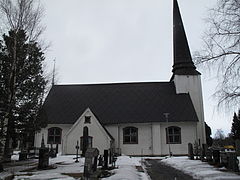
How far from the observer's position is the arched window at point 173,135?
88.0 ft

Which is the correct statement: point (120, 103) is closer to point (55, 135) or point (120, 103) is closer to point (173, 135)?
point (173, 135)

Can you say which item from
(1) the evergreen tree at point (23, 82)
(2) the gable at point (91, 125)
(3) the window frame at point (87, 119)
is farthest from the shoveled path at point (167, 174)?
(3) the window frame at point (87, 119)

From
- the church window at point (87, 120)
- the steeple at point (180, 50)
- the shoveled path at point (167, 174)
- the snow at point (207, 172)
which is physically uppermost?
the steeple at point (180, 50)

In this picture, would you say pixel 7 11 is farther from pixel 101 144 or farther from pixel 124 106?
pixel 124 106

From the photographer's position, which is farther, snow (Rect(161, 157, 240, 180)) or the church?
the church

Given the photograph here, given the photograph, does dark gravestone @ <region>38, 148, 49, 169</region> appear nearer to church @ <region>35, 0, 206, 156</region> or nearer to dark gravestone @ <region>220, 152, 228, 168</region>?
church @ <region>35, 0, 206, 156</region>

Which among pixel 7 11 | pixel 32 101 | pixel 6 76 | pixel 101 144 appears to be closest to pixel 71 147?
pixel 101 144

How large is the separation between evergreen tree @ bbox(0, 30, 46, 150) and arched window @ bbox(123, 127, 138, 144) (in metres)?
11.9

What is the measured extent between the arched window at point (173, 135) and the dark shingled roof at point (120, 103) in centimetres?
116

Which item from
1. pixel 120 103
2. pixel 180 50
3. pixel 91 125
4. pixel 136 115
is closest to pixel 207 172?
pixel 91 125

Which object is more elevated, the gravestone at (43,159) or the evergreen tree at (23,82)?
the evergreen tree at (23,82)

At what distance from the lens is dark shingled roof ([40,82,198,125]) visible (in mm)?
27766

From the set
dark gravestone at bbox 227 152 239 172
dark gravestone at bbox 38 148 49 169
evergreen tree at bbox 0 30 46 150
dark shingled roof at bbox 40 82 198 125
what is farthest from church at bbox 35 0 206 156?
dark gravestone at bbox 227 152 239 172

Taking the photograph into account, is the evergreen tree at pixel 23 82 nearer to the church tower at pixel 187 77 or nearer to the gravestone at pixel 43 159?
the gravestone at pixel 43 159
